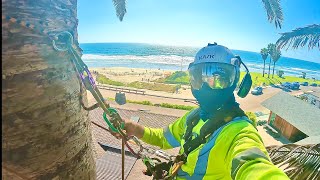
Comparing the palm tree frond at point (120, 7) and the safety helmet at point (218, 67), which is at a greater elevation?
the palm tree frond at point (120, 7)

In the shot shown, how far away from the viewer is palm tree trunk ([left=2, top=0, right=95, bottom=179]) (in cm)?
146

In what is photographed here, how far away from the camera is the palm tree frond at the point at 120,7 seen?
7457 millimetres

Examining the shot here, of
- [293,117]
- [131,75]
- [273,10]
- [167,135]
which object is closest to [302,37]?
[273,10]

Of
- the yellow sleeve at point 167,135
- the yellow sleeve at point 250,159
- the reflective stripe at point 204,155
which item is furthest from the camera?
the yellow sleeve at point 167,135

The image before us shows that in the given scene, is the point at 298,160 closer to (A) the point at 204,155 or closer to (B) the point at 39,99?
(A) the point at 204,155

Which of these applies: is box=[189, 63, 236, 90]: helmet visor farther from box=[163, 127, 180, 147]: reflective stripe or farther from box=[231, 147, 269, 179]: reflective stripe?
box=[163, 127, 180, 147]: reflective stripe

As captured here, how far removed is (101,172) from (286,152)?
991 centimetres

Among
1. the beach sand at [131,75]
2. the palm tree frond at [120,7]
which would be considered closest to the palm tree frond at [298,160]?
the palm tree frond at [120,7]

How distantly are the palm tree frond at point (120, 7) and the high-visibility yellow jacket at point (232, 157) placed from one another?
5.66 m

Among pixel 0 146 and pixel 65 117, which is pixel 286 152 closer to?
pixel 65 117

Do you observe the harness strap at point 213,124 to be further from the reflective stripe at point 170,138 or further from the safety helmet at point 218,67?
the reflective stripe at point 170,138

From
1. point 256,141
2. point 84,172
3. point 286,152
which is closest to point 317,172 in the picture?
point 286,152

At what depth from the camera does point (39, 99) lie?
1608mm

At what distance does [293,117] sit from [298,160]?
22.0 m
